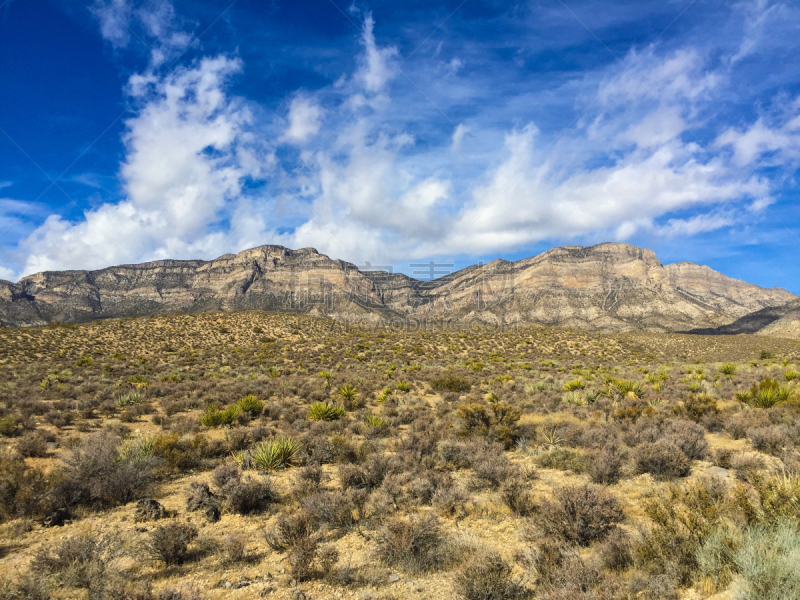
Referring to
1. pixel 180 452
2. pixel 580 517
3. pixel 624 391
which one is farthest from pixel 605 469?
pixel 624 391

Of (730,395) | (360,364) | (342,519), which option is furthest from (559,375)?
(342,519)

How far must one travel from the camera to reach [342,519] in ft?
18.0

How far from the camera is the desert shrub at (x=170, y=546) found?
4547mm

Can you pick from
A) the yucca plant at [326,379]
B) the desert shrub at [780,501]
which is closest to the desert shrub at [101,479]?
the desert shrub at [780,501]

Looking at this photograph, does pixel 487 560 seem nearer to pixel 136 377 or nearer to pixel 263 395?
pixel 263 395

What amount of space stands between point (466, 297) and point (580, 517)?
6825 inches

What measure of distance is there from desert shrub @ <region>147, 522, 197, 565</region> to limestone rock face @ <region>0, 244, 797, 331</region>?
78.3 m

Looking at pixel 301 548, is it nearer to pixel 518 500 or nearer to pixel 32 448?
pixel 518 500

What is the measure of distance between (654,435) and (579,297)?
446 feet

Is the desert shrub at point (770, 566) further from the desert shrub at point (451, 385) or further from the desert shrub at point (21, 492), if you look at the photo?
the desert shrub at point (451, 385)

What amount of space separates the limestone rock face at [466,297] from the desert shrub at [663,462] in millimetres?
74902

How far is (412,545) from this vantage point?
467 cm

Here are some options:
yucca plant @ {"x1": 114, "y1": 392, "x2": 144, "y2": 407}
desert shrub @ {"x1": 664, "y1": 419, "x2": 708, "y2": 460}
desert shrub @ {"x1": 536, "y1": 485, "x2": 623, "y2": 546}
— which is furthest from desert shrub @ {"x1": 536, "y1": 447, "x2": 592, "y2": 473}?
yucca plant @ {"x1": 114, "y1": 392, "x2": 144, "y2": 407}

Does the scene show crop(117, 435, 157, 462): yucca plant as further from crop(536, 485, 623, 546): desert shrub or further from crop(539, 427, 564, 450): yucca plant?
crop(539, 427, 564, 450): yucca plant
